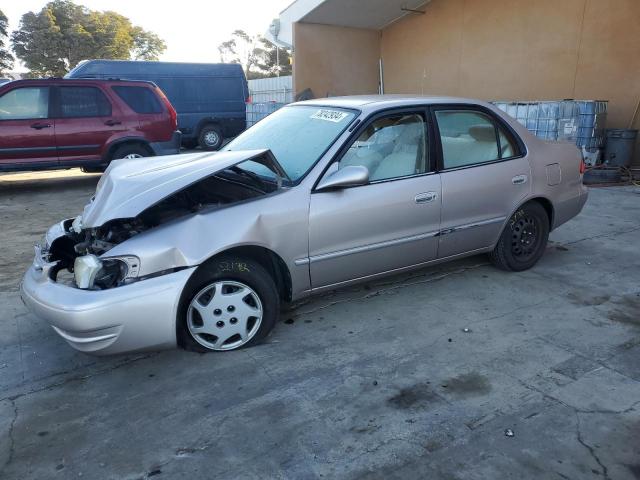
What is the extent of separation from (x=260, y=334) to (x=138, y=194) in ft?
3.85

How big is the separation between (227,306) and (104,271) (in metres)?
0.74

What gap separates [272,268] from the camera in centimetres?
335

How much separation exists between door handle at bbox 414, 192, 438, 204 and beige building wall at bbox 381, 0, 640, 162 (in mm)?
8594

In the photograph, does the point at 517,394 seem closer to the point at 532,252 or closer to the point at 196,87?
A: the point at 532,252

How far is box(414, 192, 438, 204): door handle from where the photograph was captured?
3.69 m

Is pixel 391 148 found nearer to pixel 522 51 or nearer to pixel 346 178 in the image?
pixel 346 178

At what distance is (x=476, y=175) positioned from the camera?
13.1ft

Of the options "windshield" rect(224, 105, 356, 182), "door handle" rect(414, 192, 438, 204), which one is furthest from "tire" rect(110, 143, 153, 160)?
"door handle" rect(414, 192, 438, 204)

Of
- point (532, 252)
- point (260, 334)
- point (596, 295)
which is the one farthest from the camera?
point (532, 252)

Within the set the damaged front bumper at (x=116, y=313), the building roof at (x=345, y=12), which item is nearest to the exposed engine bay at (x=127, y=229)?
the damaged front bumper at (x=116, y=313)

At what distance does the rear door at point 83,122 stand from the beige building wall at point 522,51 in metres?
9.14

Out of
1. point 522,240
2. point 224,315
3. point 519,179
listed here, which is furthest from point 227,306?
point 522,240

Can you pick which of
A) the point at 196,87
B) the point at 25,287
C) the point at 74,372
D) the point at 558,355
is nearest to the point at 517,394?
the point at 558,355

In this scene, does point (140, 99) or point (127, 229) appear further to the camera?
point (140, 99)
